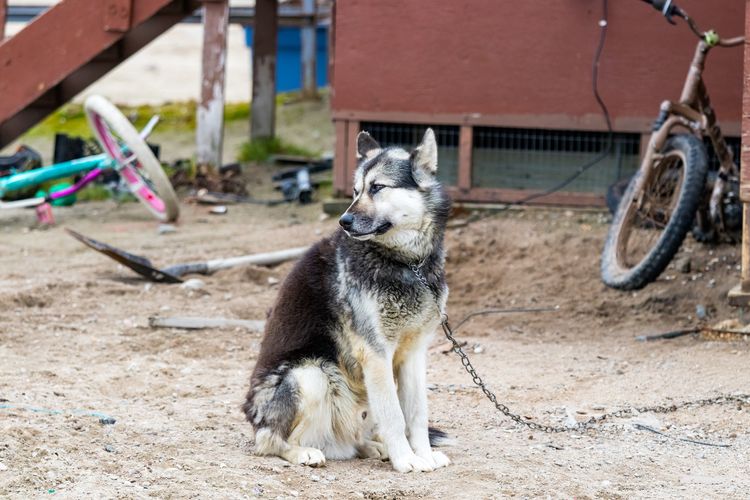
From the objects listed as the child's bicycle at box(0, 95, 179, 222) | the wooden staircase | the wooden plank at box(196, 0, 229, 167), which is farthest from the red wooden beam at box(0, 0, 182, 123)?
the child's bicycle at box(0, 95, 179, 222)

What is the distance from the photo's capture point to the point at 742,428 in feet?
18.2

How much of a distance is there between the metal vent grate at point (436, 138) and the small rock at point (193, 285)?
2.81m

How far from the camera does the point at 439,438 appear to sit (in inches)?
209

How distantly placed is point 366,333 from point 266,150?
9.47 metres

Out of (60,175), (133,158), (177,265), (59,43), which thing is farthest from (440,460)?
(59,43)

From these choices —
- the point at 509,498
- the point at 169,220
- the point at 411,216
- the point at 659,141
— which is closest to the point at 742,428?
the point at 509,498

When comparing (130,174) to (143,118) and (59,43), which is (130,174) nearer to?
(59,43)

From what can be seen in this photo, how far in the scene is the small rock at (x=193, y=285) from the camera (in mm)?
8625

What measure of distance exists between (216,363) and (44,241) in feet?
13.9

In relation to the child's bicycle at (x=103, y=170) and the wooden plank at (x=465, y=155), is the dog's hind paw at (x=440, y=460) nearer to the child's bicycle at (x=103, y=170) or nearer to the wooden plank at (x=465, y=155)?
the wooden plank at (x=465, y=155)

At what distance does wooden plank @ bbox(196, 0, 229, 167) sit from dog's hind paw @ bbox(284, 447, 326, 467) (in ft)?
25.3

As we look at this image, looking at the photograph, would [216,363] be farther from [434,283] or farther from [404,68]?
[404,68]

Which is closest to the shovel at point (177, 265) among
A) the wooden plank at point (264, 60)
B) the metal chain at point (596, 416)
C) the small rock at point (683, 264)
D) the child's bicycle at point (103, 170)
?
the child's bicycle at point (103, 170)

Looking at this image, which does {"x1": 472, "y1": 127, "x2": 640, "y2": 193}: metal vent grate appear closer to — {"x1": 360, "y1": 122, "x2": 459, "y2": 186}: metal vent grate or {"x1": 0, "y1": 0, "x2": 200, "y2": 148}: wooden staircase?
{"x1": 360, "y1": 122, "x2": 459, "y2": 186}: metal vent grate
